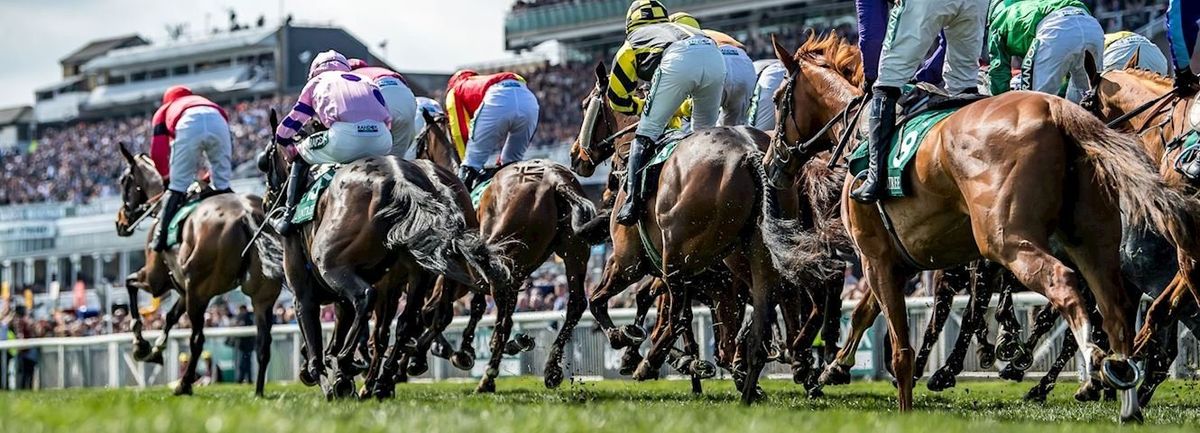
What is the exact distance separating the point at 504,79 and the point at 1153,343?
255 inches

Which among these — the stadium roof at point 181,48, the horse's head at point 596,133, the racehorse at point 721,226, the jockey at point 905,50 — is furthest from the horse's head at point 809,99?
the stadium roof at point 181,48

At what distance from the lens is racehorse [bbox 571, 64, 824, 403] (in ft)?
30.7

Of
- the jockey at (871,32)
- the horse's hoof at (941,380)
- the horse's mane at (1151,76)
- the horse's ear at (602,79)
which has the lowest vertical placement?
the horse's hoof at (941,380)

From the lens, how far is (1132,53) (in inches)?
502

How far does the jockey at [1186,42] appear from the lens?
867cm

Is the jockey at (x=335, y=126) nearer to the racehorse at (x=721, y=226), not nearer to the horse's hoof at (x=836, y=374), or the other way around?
the racehorse at (x=721, y=226)

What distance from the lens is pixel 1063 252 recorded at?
24.0ft

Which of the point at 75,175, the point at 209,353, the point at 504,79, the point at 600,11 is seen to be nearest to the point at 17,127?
the point at 75,175

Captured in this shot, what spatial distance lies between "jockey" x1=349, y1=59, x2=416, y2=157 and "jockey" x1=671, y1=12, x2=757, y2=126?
2.39 m

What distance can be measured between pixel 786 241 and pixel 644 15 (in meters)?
2.99

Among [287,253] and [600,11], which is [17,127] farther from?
[287,253]

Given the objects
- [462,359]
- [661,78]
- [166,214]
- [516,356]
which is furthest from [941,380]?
[516,356]

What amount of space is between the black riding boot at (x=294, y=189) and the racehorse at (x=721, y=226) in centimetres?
242

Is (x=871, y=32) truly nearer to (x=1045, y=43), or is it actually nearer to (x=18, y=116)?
(x=1045, y=43)
